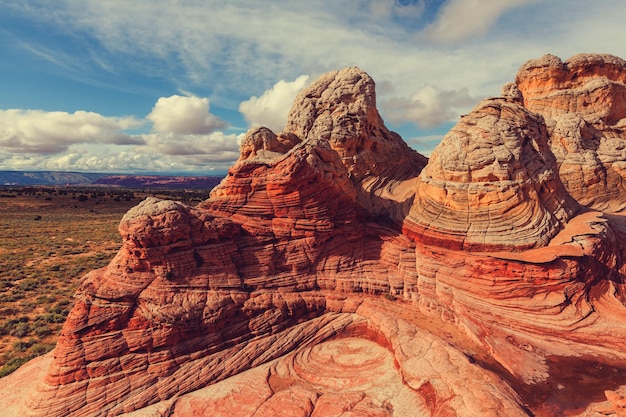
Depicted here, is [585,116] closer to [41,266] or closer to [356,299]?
[356,299]

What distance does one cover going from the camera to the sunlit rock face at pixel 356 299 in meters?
11.9

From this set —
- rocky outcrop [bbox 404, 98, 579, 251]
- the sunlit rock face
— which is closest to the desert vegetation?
the sunlit rock face

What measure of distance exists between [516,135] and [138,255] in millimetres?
18841

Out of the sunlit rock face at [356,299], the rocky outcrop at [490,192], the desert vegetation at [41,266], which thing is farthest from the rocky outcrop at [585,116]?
the desert vegetation at [41,266]

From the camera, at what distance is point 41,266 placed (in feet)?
125

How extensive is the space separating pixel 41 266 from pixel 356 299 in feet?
127

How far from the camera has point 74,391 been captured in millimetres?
12258

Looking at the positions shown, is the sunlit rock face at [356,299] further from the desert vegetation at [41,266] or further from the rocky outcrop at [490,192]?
the desert vegetation at [41,266]

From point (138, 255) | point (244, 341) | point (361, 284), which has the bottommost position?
point (244, 341)

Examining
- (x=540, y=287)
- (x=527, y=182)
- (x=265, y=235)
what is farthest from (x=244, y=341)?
(x=527, y=182)

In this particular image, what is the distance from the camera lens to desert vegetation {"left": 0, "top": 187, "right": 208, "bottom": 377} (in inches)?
894

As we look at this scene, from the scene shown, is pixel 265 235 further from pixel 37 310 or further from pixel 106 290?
pixel 37 310

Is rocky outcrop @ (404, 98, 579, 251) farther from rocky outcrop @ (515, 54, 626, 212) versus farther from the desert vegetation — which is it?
the desert vegetation

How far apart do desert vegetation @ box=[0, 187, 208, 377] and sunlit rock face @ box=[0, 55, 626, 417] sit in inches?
304
